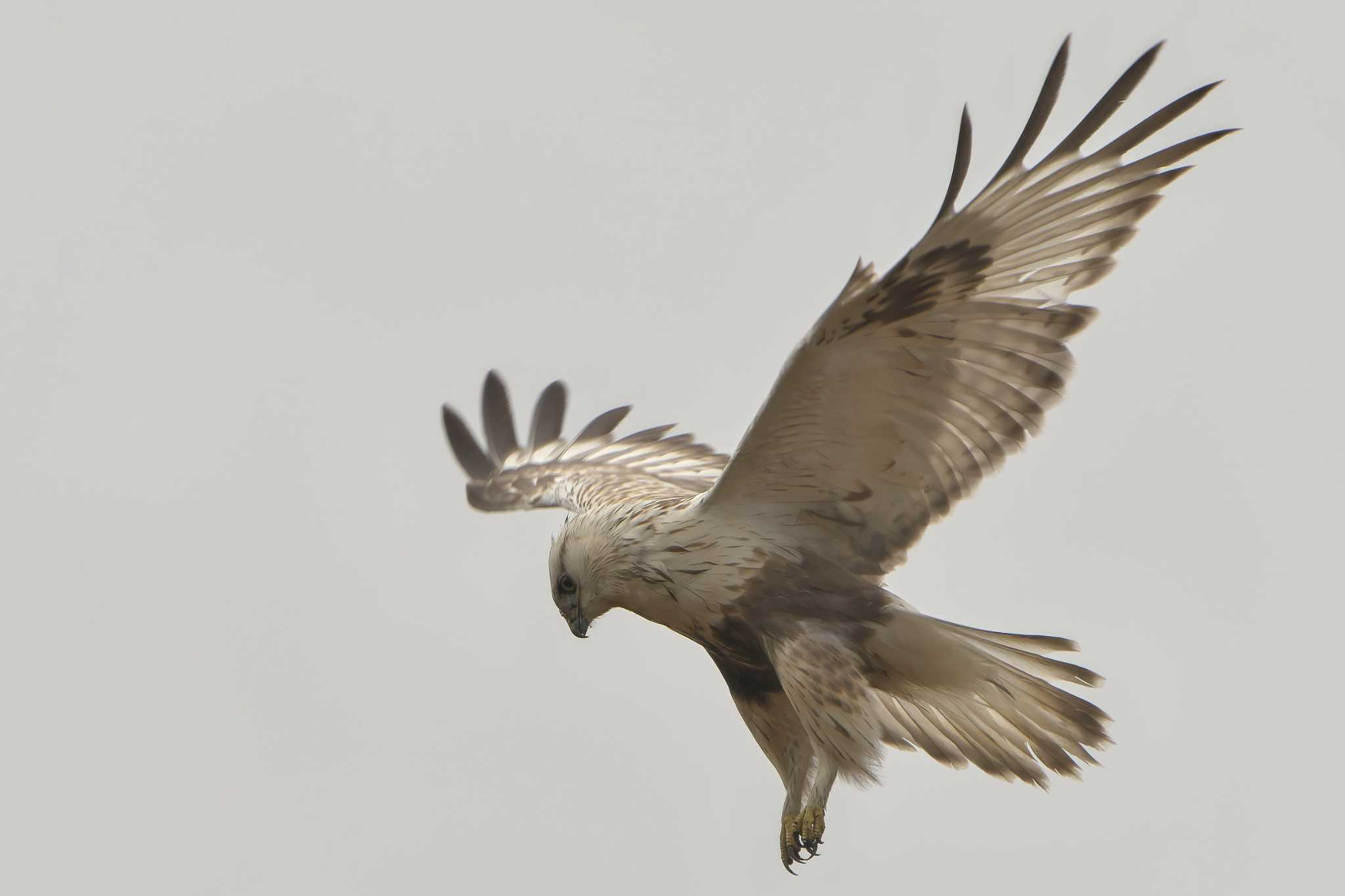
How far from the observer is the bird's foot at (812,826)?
7844 millimetres

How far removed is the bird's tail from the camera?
Answer: 305 inches

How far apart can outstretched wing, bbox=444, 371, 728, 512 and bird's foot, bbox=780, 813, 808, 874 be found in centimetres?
244

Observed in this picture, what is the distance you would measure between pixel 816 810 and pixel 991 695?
0.85 meters

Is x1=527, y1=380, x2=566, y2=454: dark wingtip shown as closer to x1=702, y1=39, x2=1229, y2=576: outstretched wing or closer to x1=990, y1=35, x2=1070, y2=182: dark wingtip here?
x1=702, y1=39, x2=1229, y2=576: outstretched wing

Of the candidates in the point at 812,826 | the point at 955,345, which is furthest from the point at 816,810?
the point at 955,345

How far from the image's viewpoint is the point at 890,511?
7957 millimetres

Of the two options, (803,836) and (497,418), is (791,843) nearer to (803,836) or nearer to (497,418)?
(803,836)

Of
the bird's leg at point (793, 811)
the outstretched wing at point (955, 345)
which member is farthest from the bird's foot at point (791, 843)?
the outstretched wing at point (955, 345)

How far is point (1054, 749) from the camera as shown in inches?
310

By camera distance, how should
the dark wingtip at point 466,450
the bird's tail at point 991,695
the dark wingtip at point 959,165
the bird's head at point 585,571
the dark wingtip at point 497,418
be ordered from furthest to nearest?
the dark wingtip at point 497,418, the dark wingtip at point 466,450, the bird's head at point 585,571, the bird's tail at point 991,695, the dark wingtip at point 959,165

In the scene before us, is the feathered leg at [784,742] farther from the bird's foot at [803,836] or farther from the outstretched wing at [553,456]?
the outstretched wing at [553,456]

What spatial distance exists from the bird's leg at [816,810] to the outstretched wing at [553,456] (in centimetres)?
245

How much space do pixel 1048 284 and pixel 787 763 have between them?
7.69ft

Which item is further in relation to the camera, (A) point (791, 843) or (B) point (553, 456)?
(B) point (553, 456)
